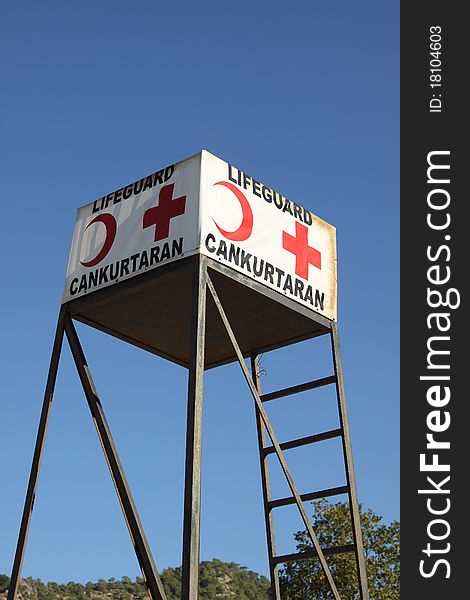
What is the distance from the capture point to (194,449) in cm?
929

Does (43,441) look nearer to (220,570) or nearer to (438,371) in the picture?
(438,371)

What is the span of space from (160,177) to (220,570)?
6936 centimetres

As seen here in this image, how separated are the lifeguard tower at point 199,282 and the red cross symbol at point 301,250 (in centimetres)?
2

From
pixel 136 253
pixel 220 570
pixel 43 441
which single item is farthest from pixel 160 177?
pixel 220 570

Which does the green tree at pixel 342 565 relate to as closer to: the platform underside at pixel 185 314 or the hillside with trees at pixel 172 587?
the platform underside at pixel 185 314

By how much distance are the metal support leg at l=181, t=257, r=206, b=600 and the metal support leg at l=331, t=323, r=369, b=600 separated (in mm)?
2728

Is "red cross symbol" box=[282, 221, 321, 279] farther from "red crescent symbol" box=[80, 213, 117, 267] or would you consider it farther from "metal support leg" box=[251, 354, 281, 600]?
"red crescent symbol" box=[80, 213, 117, 267]

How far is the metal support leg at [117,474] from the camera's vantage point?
36.5 ft

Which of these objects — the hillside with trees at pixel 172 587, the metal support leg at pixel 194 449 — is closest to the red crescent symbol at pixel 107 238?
the metal support leg at pixel 194 449

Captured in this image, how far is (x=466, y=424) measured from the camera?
33.0 ft

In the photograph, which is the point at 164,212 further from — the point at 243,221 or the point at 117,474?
the point at 117,474

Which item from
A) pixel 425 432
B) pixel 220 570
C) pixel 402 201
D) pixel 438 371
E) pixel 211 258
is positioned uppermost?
pixel 220 570

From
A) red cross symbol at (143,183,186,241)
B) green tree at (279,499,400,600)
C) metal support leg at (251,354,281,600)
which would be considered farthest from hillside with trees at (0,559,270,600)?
red cross symbol at (143,183,186,241)

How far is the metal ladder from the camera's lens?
11.6 m
